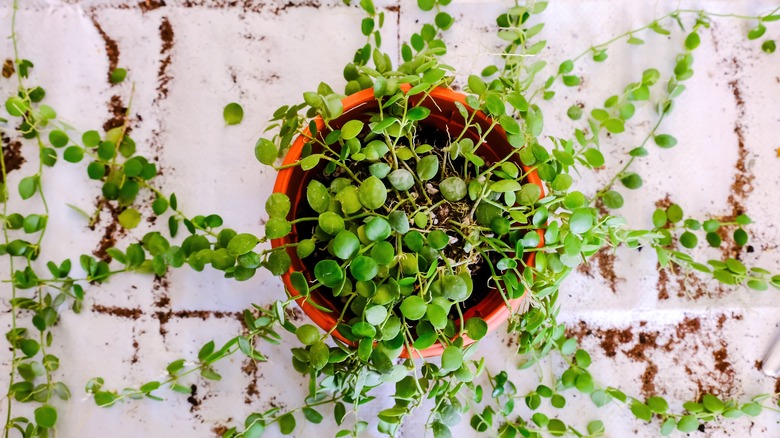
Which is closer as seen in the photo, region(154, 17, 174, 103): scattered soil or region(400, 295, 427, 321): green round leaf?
region(400, 295, 427, 321): green round leaf

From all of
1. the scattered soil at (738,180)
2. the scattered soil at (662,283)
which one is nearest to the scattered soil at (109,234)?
the scattered soil at (662,283)

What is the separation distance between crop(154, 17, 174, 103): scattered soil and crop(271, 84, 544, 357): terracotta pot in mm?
368

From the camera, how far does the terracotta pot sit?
744 millimetres

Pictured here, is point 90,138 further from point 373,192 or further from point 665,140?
point 665,140

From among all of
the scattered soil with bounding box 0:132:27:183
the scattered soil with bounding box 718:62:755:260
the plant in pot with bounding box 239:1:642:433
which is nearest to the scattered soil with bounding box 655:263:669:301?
the scattered soil with bounding box 718:62:755:260

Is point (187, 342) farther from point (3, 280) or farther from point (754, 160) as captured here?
point (754, 160)

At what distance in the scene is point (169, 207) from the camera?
98 cm

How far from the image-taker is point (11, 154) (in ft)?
3.26

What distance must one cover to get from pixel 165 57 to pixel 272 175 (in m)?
0.27

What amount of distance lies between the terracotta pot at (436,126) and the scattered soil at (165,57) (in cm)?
37

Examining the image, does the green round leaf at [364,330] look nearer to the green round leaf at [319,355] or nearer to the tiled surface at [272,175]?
the green round leaf at [319,355]

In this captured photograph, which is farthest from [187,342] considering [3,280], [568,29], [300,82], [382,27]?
[568,29]

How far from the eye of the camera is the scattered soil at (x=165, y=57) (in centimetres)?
100

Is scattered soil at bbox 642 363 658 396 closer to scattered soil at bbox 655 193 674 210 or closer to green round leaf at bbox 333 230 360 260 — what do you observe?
scattered soil at bbox 655 193 674 210
